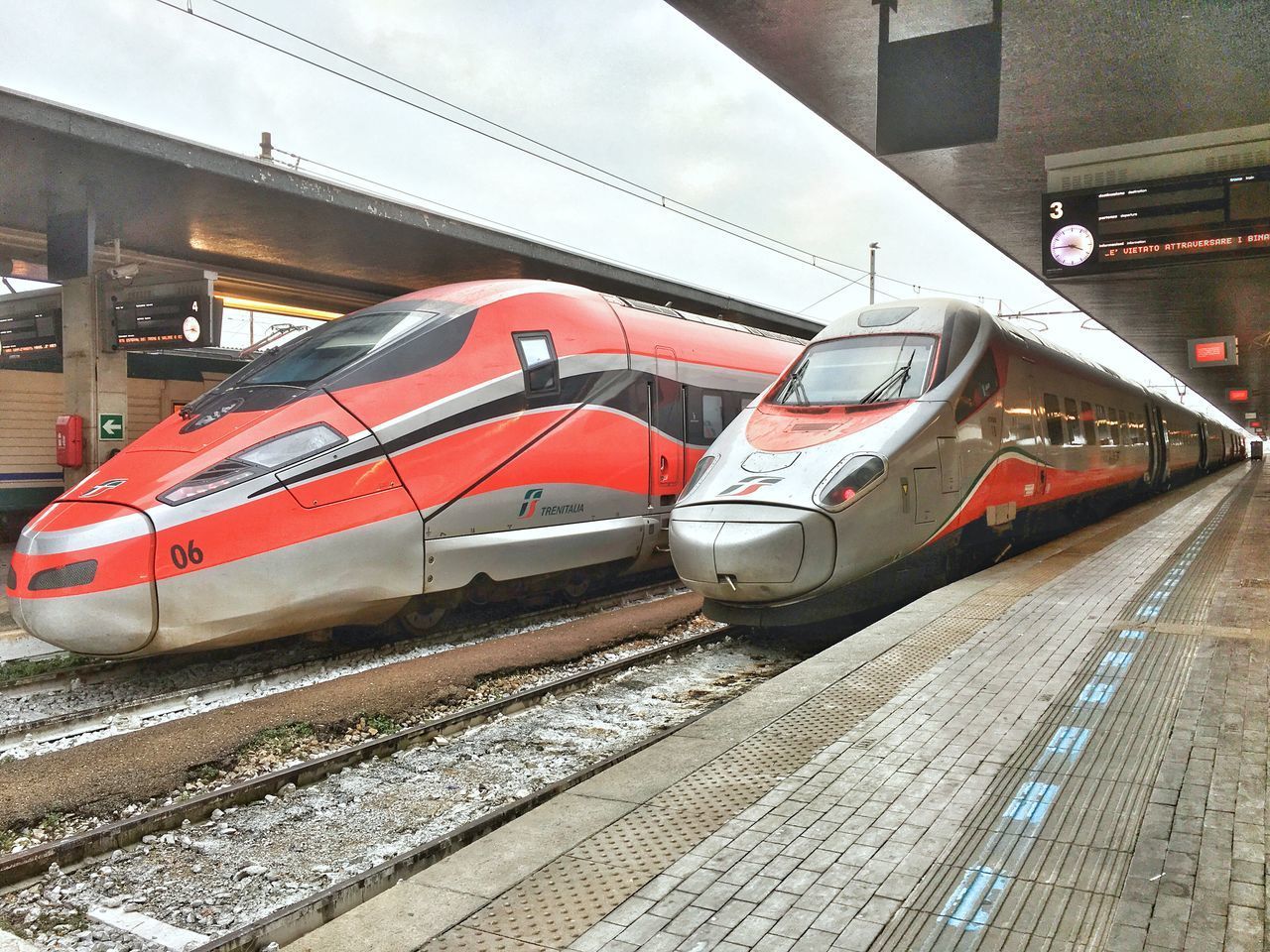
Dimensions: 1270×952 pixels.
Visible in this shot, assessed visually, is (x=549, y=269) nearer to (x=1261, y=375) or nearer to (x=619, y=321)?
(x=619, y=321)

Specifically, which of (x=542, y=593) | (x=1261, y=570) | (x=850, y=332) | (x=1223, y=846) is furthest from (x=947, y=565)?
(x=1223, y=846)

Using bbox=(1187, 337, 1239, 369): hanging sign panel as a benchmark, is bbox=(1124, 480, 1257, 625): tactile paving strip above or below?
below

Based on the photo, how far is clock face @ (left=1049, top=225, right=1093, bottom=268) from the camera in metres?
9.73

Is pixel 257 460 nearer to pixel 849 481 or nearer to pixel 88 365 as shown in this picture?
pixel 849 481

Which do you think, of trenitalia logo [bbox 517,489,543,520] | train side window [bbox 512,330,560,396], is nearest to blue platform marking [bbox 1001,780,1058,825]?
trenitalia logo [bbox 517,489,543,520]

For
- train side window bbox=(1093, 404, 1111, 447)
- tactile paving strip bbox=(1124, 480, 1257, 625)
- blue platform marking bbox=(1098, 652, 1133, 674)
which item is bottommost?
blue platform marking bbox=(1098, 652, 1133, 674)

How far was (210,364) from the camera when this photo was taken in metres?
16.0

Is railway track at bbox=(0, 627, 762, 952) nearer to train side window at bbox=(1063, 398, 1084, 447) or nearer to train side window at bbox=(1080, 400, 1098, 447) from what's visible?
train side window at bbox=(1063, 398, 1084, 447)

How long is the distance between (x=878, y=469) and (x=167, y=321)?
9840 millimetres

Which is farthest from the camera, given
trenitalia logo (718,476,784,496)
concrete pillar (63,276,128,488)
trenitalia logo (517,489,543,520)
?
concrete pillar (63,276,128,488)

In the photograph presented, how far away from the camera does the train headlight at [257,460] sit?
6016 millimetres

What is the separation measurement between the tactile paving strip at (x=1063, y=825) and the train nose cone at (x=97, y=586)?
4.95 metres

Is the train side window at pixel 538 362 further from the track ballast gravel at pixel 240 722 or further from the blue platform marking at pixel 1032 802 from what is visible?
the blue platform marking at pixel 1032 802

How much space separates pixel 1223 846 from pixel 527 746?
3.38 meters
